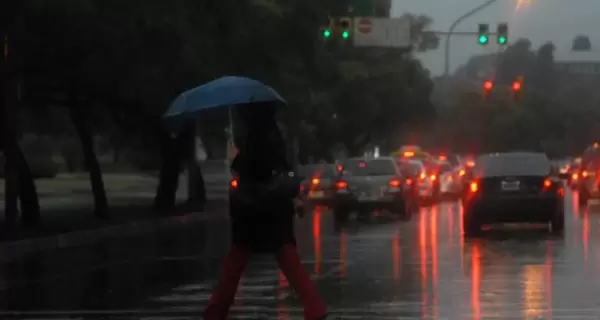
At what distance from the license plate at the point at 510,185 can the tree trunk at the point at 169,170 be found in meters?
12.7

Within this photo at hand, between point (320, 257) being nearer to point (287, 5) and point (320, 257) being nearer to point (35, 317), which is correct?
point (35, 317)

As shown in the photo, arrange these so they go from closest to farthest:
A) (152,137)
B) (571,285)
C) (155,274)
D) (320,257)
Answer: (571,285) → (155,274) → (320,257) → (152,137)

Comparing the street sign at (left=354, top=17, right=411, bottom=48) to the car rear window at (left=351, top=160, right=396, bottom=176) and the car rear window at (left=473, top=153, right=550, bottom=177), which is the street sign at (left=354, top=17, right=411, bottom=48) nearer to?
the car rear window at (left=351, top=160, right=396, bottom=176)

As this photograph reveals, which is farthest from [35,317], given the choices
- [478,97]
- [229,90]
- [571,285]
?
[478,97]

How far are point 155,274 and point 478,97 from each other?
91.3 m

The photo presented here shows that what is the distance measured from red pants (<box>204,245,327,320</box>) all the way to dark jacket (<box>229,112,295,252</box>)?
0.10m

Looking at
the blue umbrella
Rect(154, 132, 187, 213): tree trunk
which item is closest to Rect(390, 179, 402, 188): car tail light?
Rect(154, 132, 187, 213): tree trunk

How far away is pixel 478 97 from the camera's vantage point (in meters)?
106

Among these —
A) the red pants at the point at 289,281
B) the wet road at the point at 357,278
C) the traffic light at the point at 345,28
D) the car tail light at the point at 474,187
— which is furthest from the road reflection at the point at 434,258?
the traffic light at the point at 345,28

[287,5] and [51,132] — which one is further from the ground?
[287,5]

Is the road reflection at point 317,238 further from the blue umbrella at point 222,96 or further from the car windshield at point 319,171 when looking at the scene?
the blue umbrella at point 222,96

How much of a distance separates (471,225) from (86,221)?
9572mm

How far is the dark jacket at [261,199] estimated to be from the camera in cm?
990

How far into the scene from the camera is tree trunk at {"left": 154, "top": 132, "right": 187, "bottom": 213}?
3331cm
